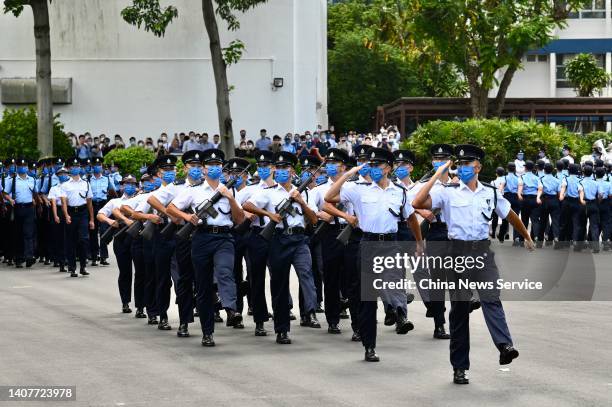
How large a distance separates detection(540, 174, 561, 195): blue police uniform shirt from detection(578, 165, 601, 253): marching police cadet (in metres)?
1.02

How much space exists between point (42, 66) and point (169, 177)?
20.4 metres

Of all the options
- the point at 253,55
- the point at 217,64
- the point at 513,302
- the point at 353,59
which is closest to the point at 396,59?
the point at 353,59

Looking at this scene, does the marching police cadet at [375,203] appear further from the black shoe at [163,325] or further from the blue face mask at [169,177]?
the black shoe at [163,325]

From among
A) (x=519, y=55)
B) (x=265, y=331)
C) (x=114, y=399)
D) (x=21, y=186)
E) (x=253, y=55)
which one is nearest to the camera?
(x=114, y=399)

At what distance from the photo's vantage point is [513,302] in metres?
17.4

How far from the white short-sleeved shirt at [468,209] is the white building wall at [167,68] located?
110 feet

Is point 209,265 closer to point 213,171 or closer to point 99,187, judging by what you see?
point 213,171

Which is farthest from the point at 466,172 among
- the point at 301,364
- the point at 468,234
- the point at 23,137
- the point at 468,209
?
the point at 23,137

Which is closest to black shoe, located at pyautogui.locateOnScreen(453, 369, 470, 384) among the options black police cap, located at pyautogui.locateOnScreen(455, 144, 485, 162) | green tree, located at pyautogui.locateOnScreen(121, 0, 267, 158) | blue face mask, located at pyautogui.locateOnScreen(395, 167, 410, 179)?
black police cap, located at pyautogui.locateOnScreen(455, 144, 485, 162)

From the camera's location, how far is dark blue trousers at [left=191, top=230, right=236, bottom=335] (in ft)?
44.7

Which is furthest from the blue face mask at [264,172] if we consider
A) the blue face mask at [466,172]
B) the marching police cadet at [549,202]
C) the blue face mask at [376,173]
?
the marching police cadet at [549,202]

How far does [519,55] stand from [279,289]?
2944cm

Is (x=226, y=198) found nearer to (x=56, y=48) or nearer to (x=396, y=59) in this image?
(x=56, y=48)

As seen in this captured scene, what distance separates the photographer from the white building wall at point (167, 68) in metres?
44.8
